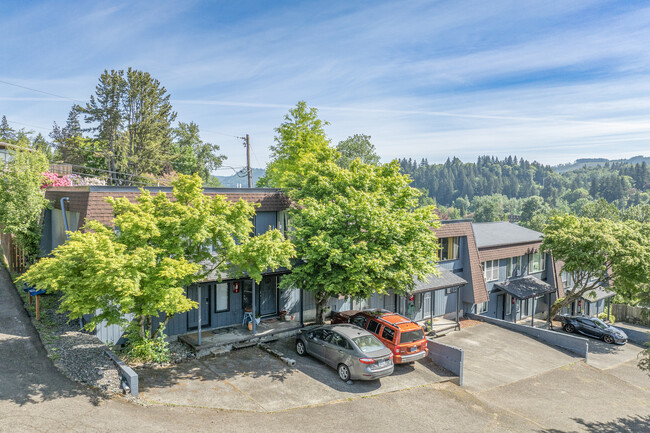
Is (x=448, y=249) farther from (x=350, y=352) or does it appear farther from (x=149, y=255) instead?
(x=149, y=255)

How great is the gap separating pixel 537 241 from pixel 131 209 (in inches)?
1162

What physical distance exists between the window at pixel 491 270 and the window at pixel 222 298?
62.1ft

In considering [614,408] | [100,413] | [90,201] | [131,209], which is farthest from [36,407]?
[614,408]

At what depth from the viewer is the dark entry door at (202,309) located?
687 inches

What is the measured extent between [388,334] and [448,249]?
1203 cm

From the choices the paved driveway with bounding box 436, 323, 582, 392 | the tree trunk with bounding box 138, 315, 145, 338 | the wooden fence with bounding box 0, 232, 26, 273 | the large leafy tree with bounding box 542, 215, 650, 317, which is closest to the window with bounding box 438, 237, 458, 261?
the paved driveway with bounding box 436, 323, 582, 392

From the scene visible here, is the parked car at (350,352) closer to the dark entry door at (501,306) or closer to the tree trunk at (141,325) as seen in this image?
the tree trunk at (141,325)

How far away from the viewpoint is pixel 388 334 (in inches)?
637

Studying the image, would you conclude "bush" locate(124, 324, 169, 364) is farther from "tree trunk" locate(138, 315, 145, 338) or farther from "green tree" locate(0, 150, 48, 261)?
"green tree" locate(0, 150, 48, 261)

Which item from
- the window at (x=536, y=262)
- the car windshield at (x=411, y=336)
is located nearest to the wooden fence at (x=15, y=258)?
the car windshield at (x=411, y=336)

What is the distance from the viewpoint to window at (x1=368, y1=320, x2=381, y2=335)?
1667 centimetres

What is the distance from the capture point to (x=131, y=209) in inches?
515

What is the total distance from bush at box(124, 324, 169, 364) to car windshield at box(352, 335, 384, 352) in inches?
273

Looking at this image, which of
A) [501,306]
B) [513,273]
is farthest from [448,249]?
[501,306]
